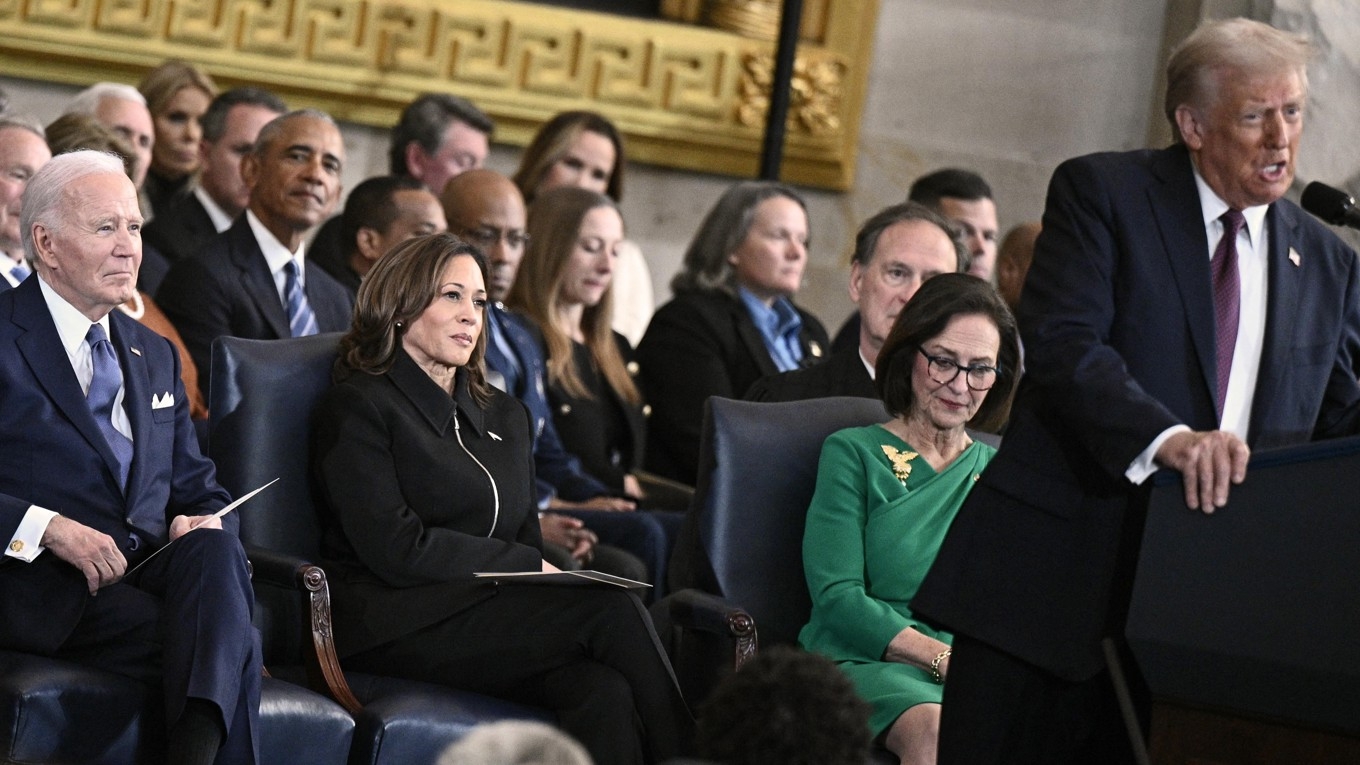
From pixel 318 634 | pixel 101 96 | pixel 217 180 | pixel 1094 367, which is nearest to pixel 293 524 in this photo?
pixel 318 634

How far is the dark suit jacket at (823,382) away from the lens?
3846 mm

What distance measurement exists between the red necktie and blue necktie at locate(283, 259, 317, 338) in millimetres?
2424

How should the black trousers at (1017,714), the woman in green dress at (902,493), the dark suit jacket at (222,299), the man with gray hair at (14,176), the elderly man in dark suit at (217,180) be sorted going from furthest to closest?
1. the elderly man in dark suit at (217,180)
2. the dark suit jacket at (222,299)
3. the man with gray hair at (14,176)
4. the woman in green dress at (902,493)
5. the black trousers at (1017,714)

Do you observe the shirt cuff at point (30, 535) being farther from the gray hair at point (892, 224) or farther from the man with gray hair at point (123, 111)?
the man with gray hair at point (123, 111)

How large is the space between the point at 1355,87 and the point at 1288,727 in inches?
119

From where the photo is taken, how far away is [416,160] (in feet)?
17.6

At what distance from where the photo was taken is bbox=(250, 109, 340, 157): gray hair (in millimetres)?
4613

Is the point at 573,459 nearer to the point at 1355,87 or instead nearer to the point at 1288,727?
the point at 1355,87

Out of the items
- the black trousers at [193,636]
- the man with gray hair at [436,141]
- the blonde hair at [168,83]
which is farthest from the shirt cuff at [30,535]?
the blonde hair at [168,83]

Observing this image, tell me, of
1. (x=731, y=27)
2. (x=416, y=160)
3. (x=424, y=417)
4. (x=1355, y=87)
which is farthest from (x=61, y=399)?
(x=731, y=27)

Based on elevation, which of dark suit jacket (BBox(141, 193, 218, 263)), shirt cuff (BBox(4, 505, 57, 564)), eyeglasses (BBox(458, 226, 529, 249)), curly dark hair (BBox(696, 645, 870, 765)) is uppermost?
eyeglasses (BBox(458, 226, 529, 249))

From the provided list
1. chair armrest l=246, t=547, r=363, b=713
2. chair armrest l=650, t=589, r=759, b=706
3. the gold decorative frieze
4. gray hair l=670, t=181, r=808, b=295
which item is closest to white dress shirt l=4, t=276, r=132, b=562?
chair armrest l=246, t=547, r=363, b=713

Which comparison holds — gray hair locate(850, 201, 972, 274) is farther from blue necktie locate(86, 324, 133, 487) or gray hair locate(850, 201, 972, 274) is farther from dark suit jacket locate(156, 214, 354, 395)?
blue necktie locate(86, 324, 133, 487)

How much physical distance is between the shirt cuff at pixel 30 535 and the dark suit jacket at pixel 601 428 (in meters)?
2.04
